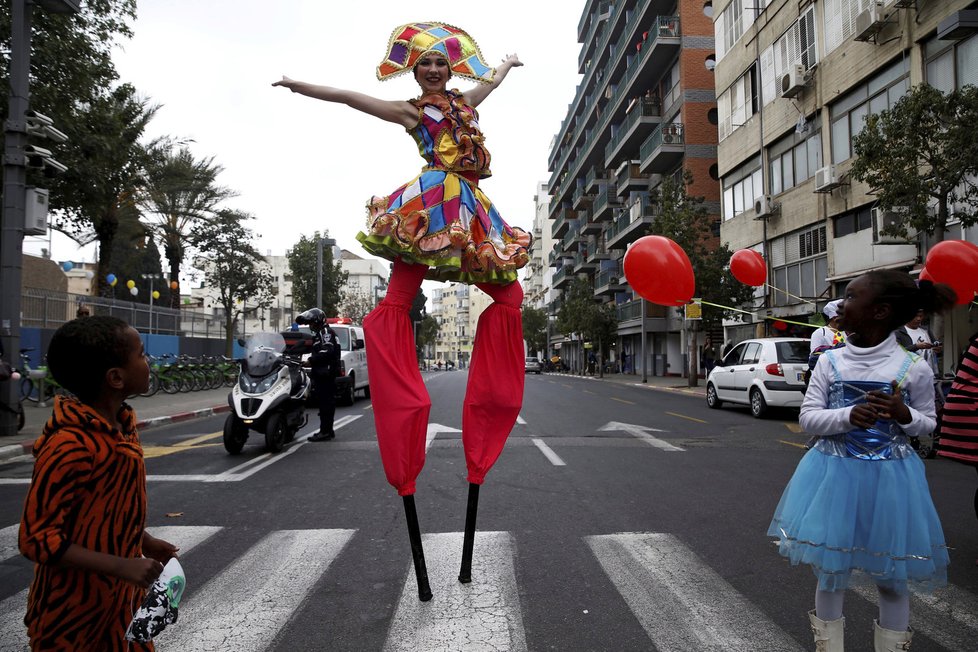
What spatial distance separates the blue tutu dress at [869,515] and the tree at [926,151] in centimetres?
1155

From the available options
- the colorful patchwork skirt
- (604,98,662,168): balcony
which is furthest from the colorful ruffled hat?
(604,98,662,168): balcony

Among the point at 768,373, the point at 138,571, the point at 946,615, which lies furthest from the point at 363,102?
the point at 768,373

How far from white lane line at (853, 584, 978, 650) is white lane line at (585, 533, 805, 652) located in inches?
26.5

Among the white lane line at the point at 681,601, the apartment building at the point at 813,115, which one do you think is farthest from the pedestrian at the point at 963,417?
the apartment building at the point at 813,115

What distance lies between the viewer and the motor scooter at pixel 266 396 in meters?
7.94

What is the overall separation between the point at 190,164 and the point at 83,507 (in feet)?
82.8

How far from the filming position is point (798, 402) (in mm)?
12984

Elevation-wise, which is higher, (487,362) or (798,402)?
(487,362)

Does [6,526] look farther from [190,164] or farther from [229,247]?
[229,247]

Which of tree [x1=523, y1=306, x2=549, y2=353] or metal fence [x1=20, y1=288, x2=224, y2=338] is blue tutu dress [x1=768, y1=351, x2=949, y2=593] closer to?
metal fence [x1=20, y1=288, x2=224, y2=338]

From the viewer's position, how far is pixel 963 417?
3812 millimetres

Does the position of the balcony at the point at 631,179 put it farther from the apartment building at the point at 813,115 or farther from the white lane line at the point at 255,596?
the white lane line at the point at 255,596

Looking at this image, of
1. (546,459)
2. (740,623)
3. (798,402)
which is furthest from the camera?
(798,402)

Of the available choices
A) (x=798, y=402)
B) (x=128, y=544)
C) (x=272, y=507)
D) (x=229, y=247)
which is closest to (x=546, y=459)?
(x=272, y=507)
